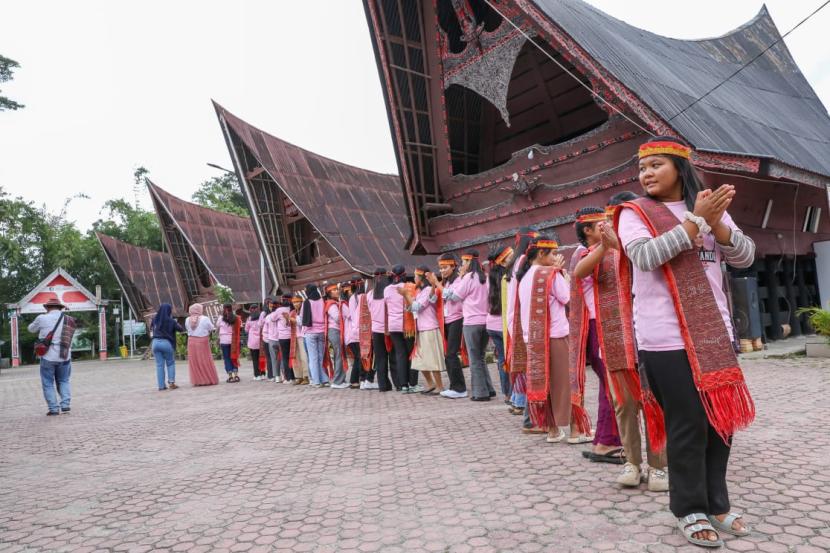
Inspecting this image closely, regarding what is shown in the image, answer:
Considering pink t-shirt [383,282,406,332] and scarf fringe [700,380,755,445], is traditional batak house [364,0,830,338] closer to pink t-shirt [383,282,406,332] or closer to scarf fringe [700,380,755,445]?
pink t-shirt [383,282,406,332]

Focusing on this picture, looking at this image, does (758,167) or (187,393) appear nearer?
(758,167)

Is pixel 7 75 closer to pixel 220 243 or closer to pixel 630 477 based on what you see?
pixel 220 243

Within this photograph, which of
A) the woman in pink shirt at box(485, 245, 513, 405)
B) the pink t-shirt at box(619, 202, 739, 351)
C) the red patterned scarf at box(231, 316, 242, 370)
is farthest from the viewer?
the red patterned scarf at box(231, 316, 242, 370)

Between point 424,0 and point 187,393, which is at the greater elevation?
point 424,0

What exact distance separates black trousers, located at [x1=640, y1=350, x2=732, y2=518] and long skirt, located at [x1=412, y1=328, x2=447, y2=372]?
5100 millimetres

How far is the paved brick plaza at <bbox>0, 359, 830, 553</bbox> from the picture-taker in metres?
2.51

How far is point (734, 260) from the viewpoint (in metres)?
2.40

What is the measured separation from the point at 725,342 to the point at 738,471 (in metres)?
1.38

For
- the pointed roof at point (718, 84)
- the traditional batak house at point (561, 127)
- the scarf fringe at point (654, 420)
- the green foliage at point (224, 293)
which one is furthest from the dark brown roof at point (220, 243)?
the scarf fringe at point (654, 420)

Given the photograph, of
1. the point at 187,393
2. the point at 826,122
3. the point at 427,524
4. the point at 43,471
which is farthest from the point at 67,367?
the point at 826,122

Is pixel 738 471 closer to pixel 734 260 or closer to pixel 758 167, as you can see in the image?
pixel 734 260

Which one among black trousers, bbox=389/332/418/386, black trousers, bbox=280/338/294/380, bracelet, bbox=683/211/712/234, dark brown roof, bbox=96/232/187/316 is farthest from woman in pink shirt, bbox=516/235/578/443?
dark brown roof, bbox=96/232/187/316

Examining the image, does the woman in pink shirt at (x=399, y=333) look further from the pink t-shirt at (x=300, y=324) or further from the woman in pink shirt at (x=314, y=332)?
the pink t-shirt at (x=300, y=324)

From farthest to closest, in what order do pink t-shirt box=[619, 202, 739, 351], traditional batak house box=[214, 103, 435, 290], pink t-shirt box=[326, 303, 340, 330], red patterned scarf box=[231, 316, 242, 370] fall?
1. traditional batak house box=[214, 103, 435, 290]
2. red patterned scarf box=[231, 316, 242, 370]
3. pink t-shirt box=[326, 303, 340, 330]
4. pink t-shirt box=[619, 202, 739, 351]
